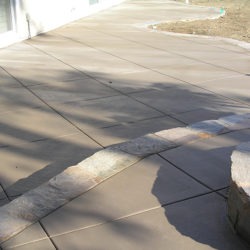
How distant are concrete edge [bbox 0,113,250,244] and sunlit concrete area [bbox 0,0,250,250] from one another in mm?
72

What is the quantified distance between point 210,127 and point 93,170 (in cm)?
166

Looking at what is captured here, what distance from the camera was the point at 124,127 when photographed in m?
5.73

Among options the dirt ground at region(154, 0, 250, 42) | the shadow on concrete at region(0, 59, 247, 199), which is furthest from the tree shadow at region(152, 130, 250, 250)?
the dirt ground at region(154, 0, 250, 42)

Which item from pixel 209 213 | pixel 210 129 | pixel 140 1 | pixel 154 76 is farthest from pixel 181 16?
pixel 209 213

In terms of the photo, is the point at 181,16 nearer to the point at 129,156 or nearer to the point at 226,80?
the point at 226,80

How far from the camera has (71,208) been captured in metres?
3.75

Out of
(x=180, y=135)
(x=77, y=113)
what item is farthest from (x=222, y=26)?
(x=180, y=135)

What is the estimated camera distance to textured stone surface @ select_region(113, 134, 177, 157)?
15.4ft

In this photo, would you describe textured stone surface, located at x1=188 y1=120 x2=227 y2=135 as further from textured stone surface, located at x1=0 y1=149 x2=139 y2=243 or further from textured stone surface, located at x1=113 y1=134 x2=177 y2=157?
textured stone surface, located at x1=0 y1=149 x2=139 y2=243

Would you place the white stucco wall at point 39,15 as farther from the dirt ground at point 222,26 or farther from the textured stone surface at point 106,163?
the textured stone surface at point 106,163

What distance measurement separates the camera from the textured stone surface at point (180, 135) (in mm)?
4984

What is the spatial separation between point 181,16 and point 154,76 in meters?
8.32

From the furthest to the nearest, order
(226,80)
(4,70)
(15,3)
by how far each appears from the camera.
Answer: (15,3) < (4,70) < (226,80)

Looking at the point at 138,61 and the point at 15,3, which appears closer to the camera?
Answer: the point at 138,61
